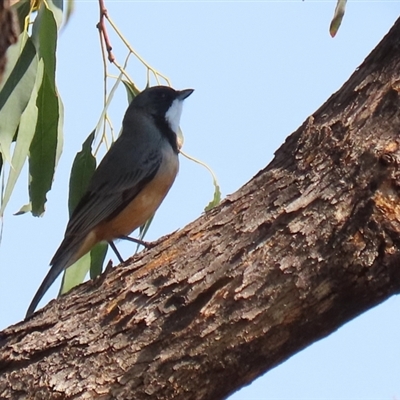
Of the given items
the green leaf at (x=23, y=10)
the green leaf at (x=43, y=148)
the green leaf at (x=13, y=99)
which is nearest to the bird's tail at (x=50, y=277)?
the green leaf at (x=43, y=148)

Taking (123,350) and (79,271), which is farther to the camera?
(79,271)

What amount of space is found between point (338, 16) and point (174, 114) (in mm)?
1708

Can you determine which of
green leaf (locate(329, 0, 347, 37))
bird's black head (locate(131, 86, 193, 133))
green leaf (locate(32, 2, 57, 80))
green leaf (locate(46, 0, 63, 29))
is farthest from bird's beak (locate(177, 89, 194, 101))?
green leaf (locate(329, 0, 347, 37))

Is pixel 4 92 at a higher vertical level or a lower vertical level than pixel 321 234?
higher

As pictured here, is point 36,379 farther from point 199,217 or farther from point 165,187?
point 165,187

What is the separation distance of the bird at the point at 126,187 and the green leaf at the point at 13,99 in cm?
71

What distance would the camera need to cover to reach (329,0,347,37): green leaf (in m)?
3.45

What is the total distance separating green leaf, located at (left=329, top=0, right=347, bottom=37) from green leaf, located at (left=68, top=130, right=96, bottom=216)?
1.29 m

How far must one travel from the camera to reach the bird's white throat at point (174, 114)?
5.00m

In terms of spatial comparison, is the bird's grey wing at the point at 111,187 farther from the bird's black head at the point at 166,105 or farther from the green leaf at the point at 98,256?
the bird's black head at the point at 166,105

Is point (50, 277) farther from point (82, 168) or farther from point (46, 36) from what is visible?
point (46, 36)

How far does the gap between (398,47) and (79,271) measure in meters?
2.04

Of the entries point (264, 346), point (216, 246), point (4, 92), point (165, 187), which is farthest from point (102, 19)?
point (264, 346)

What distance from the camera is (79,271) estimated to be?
4184 millimetres
